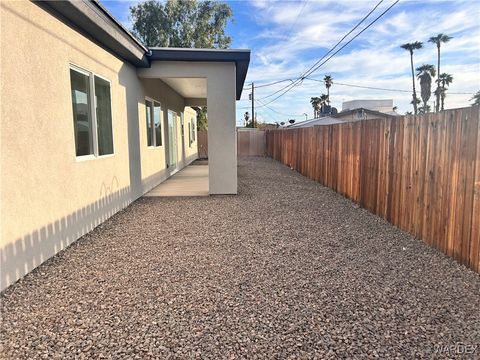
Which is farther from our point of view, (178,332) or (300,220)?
(300,220)

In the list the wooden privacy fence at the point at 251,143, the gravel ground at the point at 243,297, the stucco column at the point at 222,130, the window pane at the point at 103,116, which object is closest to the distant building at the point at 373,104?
the wooden privacy fence at the point at 251,143

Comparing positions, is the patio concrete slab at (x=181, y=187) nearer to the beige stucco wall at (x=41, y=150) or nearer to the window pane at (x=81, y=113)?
the beige stucco wall at (x=41, y=150)

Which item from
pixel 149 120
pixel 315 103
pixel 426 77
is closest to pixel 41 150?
pixel 149 120

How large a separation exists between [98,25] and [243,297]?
4.46m

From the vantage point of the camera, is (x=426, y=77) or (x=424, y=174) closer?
(x=424, y=174)

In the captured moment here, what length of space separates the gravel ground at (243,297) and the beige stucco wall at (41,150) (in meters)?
0.32

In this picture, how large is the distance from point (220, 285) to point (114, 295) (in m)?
1.03

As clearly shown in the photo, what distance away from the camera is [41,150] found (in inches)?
153

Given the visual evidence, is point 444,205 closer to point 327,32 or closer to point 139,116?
point 139,116

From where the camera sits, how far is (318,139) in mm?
10852

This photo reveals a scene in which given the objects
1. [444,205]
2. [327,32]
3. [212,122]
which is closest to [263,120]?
[327,32]

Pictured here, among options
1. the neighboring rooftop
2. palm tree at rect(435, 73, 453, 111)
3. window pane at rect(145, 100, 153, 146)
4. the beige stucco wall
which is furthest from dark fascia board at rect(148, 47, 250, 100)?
palm tree at rect(435, 73, 453, 111)

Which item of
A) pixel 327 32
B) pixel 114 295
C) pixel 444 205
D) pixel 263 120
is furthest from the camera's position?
pixel 263 120

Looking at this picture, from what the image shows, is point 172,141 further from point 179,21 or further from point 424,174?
point 179,21
